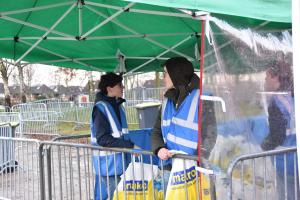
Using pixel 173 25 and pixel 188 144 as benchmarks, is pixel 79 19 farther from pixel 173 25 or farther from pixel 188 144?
pixel 188 144

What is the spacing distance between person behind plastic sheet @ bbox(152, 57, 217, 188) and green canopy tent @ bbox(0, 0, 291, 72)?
117 cm

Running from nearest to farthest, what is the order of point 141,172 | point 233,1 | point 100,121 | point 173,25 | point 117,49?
1. point 233,1
2. point 141,172
3. point 100,121
4. point 173,25
5. point 117,49

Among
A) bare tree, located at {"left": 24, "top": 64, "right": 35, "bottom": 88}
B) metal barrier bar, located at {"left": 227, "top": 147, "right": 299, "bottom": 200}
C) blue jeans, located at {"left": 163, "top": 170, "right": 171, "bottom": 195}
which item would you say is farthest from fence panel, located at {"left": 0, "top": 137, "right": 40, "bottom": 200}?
bare tree, located at {"left": 24, "top": 64, "right": 35, "bottom": 88}

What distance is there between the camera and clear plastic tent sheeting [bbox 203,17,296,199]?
10.2ft

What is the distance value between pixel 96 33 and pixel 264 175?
402 centimetres

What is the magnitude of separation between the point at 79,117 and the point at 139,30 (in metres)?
12.4

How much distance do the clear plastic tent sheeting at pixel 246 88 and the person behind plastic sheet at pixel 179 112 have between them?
0.49 m

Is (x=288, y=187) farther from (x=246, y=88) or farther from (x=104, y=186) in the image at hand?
(x=104, y=186)

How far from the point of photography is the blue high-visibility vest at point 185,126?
11.7 feet

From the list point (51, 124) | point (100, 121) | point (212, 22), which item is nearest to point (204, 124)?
point (212, 22)

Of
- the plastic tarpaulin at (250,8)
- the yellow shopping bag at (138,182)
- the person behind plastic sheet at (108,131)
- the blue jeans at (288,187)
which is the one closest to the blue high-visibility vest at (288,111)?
the blue jeans at (288,187)

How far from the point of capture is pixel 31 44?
6.65 metres

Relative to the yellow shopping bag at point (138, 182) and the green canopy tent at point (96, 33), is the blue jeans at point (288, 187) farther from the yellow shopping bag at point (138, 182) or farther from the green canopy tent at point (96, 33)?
the green canopy tent at point (96, 33)

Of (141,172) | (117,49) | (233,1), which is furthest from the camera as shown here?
(117,49)
